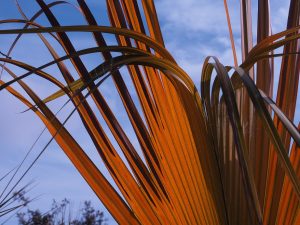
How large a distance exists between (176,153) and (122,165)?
0.19 metres

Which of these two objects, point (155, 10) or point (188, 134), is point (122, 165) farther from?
point (155, 10)

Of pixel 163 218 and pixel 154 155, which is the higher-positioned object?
pixel 154 155

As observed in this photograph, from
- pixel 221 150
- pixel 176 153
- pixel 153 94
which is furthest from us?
pixel 153 94

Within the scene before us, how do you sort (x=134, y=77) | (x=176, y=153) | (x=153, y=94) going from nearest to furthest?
(x=176, y=153)
(x=153, y=94)
(x=134, y=77)

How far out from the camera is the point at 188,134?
123 cm

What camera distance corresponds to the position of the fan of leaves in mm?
1123

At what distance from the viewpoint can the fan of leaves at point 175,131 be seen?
1.12 meters

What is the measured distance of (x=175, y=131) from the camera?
126cm

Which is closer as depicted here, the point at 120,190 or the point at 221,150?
the point at 221,150

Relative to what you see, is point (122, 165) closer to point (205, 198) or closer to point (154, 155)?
point (154, 155)

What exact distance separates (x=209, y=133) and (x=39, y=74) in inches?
19.9

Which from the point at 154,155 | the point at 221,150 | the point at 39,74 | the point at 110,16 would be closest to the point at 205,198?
the point at 221,150

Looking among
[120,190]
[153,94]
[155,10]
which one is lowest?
[120,190]

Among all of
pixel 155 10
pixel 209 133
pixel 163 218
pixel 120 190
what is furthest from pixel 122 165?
pixel 155 10
